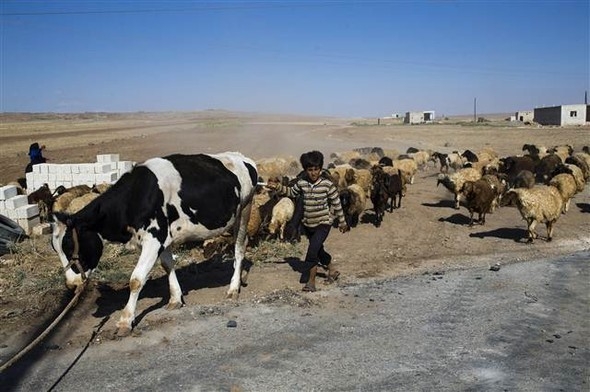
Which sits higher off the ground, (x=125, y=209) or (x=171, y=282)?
(x=125, y=209)

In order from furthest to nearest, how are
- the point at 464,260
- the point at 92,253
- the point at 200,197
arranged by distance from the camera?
the point at 464,260 → the point at 200,197 → the point at 92,253

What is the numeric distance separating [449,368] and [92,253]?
429 cm

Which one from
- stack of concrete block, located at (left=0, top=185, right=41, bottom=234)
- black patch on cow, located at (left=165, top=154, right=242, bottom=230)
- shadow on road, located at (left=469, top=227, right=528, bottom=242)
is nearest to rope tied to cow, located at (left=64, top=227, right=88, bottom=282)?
black patch on cow, located at (left=165, top=154, right=242, bottom=230)

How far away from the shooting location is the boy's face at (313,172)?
736 centimetres

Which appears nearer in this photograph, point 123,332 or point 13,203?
point 123,332

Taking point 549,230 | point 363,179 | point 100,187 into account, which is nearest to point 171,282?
point 100,187

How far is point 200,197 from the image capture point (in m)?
6.67

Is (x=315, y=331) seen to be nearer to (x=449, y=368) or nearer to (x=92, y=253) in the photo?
(x=449, y=368)

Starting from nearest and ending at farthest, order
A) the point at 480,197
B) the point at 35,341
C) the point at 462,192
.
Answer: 1. the point at 35,341
2. the point at 480,197
3. the point at 462,192

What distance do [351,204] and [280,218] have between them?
7.68 feet

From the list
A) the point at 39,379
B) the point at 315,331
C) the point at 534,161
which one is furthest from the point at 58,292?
the point at 534,161

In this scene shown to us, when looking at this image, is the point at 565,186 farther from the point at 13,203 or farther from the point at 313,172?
the point at 13,203

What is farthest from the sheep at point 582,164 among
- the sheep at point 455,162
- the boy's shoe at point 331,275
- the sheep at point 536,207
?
the boy's shoe at point 331,275

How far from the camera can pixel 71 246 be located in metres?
5.87
